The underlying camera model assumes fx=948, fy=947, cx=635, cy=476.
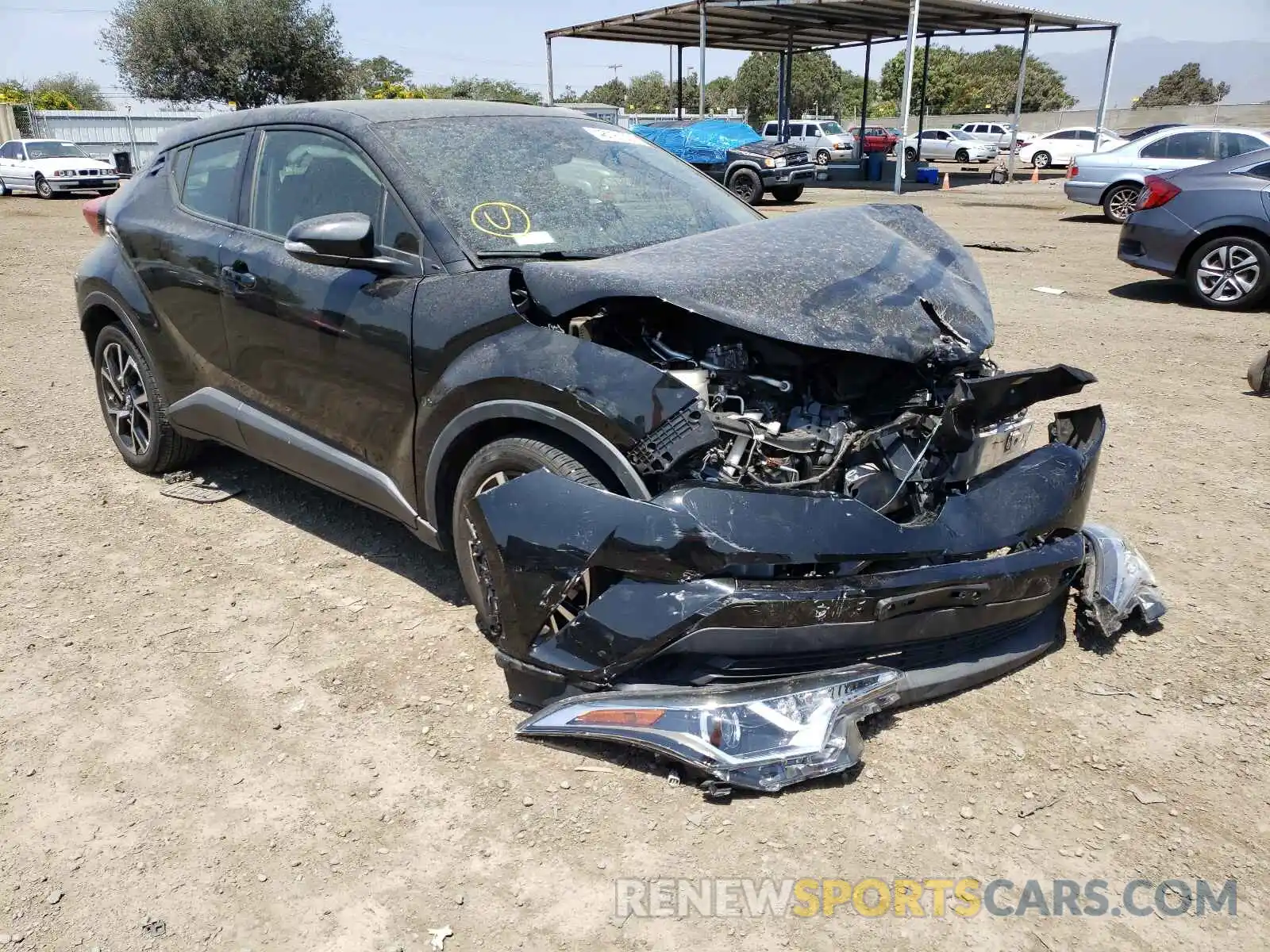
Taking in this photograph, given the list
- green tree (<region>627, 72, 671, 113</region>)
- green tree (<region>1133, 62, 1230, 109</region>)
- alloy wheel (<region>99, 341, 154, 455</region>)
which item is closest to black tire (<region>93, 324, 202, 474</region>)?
alloy wheel (<region>99, 341, 154, 455</region>)

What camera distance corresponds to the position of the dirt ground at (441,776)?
219 centimetres

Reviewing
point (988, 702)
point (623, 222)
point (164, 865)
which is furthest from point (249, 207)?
point (988, 702)

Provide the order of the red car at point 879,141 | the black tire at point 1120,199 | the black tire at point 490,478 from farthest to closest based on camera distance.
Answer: the red car at point 879,141, the black tire at point 1120,199, the black tire at point 490,478

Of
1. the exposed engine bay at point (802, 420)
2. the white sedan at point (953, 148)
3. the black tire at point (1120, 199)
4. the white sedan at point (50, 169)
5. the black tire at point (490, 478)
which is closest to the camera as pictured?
the exposed engine bay at point (802, 420)

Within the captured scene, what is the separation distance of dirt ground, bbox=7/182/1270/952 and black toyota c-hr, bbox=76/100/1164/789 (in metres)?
0.19

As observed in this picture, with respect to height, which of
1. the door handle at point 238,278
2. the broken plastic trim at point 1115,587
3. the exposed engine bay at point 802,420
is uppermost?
the door handle at point 238,278

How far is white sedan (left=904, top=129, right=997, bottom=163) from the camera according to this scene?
38.2 meters

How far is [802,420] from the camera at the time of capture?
2826 millimetres

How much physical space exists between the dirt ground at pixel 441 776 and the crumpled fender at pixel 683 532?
0.56 meters

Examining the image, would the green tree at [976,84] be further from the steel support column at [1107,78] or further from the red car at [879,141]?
the steel support column at [1107,78]

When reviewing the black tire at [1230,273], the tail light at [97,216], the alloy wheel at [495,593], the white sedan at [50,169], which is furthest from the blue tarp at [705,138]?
the alloy wheel at [495,593]

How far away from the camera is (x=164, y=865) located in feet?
7.75

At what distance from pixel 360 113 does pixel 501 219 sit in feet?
2.71

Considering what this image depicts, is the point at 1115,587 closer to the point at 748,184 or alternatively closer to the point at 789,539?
the point at 789,539
